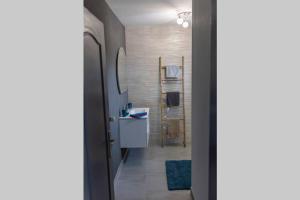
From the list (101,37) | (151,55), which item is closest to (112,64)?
(101,37)

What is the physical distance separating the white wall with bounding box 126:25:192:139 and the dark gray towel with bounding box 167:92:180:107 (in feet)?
0.88

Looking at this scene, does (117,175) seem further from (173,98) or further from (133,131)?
(173,98)

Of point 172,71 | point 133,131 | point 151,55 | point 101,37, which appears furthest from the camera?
point 151,55

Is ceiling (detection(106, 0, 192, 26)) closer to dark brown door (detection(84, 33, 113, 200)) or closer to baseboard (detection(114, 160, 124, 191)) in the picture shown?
dark brown door (detection(84, 33, 113, 200))

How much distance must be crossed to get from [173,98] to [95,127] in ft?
10.6

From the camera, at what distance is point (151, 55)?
4828mm

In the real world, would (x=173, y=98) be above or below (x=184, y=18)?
below

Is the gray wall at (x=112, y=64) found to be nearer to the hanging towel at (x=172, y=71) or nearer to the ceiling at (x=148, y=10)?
the ceiling at (x=148, y=10)

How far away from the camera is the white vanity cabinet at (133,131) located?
376 cm

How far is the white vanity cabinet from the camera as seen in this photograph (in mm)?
3760

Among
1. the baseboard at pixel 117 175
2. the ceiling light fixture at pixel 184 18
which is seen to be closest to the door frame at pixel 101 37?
the baseboard at pixel 117 175

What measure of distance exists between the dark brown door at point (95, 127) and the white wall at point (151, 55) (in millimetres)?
2983
